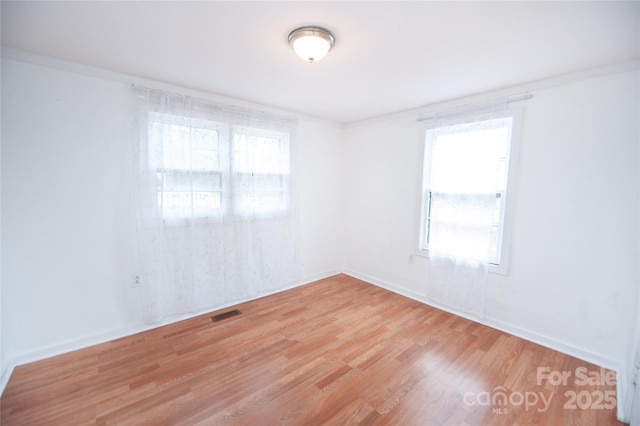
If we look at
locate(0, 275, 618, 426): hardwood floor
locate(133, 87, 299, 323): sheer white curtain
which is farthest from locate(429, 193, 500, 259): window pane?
locate(133, 87, 299, 323): sheer white curtain

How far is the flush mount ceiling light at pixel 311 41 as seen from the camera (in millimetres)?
1660

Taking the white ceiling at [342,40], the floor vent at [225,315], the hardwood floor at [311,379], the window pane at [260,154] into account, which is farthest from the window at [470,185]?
the floor vent at [225,315]

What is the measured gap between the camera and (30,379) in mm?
1936

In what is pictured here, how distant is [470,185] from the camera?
2812 mm

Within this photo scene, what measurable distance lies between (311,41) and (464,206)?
2.31 meters

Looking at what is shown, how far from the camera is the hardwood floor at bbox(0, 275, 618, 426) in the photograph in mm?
1668

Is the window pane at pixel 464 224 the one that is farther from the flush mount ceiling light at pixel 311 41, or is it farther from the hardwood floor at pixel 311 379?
the flush mount ceiling light at pixel 311 41

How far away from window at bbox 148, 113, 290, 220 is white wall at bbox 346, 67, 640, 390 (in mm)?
2757

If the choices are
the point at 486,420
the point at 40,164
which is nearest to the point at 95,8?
the point at 40,164

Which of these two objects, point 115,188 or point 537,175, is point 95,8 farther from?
point 537,175

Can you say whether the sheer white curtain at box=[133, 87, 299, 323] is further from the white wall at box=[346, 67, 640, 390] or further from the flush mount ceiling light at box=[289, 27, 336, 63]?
the white wall at box=[346, 67, 640, 390]

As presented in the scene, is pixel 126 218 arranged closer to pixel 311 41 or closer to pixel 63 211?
pixel 63 211

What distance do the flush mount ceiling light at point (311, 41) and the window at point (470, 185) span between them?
6.23 feet

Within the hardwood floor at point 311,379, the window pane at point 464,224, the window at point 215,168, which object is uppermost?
the window at point 215,168
